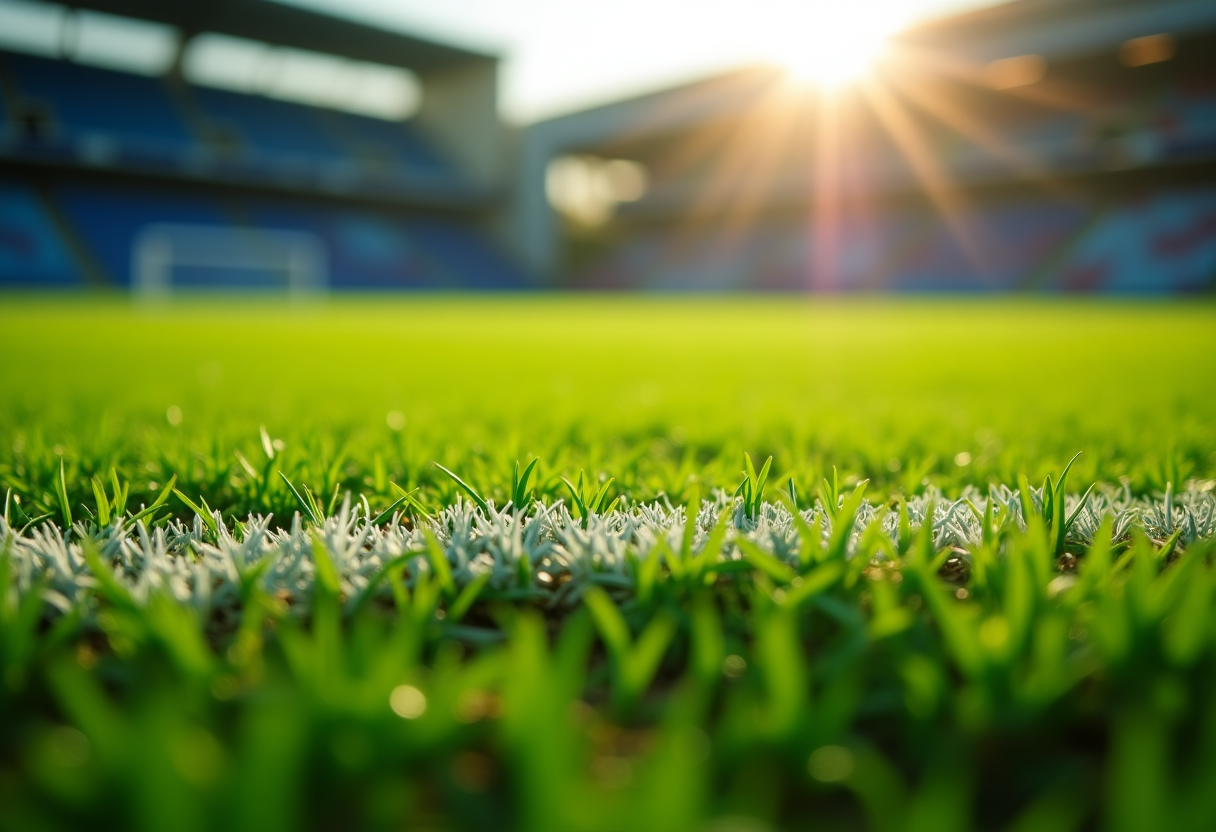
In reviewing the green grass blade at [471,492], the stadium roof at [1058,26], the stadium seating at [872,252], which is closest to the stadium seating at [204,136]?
the stadium seating at [872,252]

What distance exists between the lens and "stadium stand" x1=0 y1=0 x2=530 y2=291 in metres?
24.4

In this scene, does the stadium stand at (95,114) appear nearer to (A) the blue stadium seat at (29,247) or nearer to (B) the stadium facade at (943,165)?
(A) the blue stadium seat at (29,247)

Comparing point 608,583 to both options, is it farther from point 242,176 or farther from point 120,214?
point 242,176

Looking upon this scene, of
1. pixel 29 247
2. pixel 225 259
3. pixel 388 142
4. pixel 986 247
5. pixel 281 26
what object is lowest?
pixel 225 259

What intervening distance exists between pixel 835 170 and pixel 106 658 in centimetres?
3156

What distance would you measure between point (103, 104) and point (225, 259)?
23.6 ft

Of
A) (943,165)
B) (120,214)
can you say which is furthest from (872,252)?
(120,214)

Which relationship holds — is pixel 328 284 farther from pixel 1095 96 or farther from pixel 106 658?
pixel 106 658

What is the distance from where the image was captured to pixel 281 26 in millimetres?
27078

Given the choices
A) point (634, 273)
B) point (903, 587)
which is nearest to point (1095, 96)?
point (634, 273)

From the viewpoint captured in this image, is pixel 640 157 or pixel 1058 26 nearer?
pixel 1058 26

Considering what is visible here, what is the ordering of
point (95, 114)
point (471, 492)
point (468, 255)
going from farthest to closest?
1. point (468, 255)
2. point (95, 114)
3. point (471, 492)

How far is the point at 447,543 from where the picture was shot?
1068mm

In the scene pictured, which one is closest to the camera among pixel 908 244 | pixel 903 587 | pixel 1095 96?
pixel 903 587
